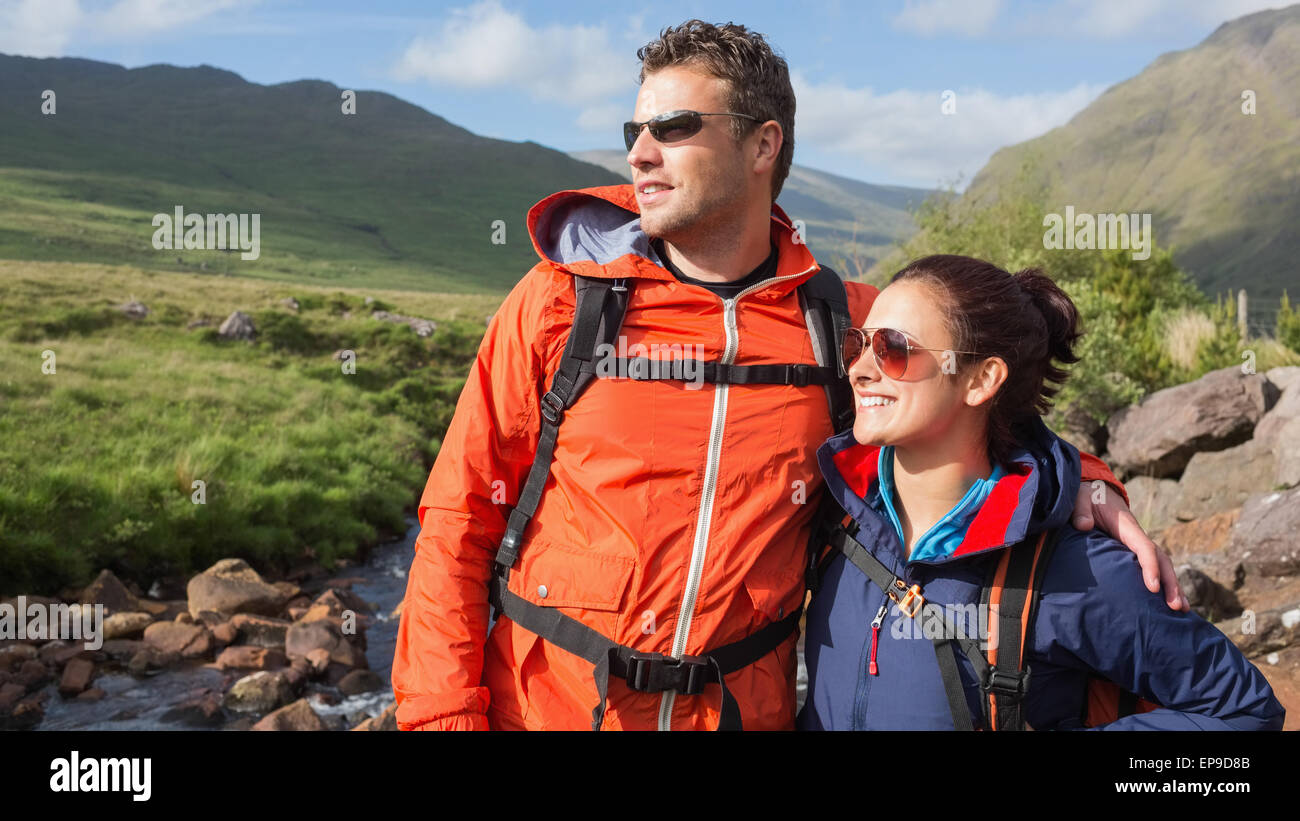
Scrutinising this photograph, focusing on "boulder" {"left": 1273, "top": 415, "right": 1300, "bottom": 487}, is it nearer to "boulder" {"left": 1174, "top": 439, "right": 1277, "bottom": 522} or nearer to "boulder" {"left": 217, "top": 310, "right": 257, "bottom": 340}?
"boulder" {"left": 1174, "top": 439, "right": 1277, "bottom": 522}

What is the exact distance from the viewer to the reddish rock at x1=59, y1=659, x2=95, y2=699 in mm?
11594

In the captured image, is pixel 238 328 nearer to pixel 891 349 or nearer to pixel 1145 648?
pixel 891 349

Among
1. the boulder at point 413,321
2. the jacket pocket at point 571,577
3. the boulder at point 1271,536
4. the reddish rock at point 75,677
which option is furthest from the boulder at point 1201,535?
the boulder at point 413,321

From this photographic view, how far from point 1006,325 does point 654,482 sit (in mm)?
1314

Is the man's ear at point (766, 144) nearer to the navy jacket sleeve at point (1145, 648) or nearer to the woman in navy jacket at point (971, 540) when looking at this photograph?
the woman in navy jacket at point (971, 540)

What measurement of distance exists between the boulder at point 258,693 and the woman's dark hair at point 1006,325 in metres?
10.8

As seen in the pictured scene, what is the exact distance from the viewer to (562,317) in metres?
3.43

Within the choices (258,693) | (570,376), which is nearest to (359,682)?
(258,693)

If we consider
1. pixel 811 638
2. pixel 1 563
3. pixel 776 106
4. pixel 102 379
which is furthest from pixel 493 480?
pixel 102 379

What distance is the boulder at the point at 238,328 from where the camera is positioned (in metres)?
33.0

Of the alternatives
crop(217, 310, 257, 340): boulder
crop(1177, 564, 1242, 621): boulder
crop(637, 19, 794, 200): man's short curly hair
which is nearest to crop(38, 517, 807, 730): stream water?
crop(1177, 564, 1242, 621): boulder

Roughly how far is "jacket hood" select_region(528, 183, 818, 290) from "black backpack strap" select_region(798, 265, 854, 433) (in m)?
0.11

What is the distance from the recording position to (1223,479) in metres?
13.2
